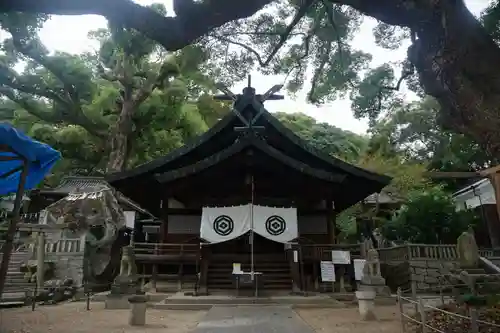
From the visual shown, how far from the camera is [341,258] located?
39.8 ft

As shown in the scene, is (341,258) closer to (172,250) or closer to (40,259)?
(172,250)

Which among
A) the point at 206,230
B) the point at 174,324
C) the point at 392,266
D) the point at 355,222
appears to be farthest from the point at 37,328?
the point at 355,222

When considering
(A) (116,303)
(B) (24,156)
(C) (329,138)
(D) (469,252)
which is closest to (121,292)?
(A) (116,303)

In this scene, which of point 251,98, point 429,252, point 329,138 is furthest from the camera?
point 329,138

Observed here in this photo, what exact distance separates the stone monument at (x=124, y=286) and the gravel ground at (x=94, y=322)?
0.42 meters

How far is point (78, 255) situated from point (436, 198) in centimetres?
1526

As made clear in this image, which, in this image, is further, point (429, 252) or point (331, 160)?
point (429, 252)

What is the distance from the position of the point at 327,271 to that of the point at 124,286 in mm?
5960

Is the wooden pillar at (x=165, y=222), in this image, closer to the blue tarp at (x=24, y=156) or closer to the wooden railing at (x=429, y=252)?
the blue tarp at (x=24, y=156)

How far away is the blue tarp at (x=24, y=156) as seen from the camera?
4.83 meters

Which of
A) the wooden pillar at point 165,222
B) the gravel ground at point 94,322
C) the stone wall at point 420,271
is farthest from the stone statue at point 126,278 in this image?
the stone wall at point 420,271

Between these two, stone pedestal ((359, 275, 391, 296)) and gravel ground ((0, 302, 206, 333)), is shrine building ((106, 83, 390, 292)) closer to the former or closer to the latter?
stone pedestal ((359, 275, 391, 296))

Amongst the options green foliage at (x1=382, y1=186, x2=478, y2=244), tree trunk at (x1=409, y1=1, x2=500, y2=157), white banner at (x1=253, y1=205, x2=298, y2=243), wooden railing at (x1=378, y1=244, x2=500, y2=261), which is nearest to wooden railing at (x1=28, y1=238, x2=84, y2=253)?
white banner at (x1=253, y1=205, x2=298, y2=243)

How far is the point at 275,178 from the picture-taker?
530 inches
